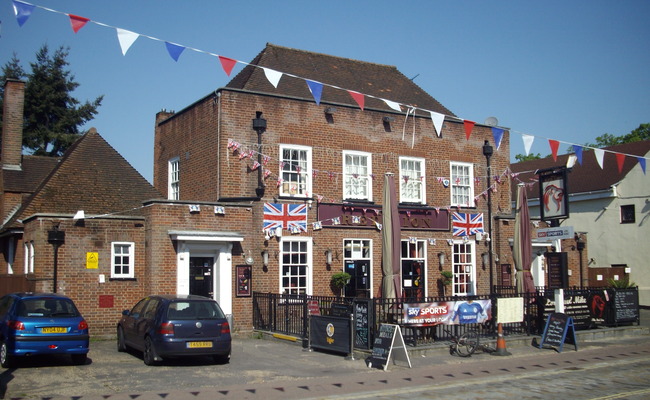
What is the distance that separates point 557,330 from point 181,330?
9.76 m

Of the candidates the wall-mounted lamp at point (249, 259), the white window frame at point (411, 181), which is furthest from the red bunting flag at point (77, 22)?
the white window frame at point (411, 181)

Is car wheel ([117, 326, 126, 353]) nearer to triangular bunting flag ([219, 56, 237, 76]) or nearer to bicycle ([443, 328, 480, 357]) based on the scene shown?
triangular bunting flag ([219, 56, 237, 76])

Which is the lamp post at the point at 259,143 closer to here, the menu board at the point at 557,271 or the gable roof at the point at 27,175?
the menu board at the point at 557,271

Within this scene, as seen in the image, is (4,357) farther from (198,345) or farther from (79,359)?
(198,345)

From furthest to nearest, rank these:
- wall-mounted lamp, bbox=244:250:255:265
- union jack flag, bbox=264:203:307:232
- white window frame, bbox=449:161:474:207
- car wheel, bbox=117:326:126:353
Answer: white window frame, bbox=449:161:474:207
union jack flag, bbox=264:203:307:232
wall-mounted lamp, bbox=244:250:255:265
car wheel, bbox=117:326:126:353

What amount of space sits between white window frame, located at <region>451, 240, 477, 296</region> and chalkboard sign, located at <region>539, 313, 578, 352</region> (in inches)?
284

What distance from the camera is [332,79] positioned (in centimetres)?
2533

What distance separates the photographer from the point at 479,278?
25.1m

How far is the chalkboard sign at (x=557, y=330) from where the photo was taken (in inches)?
672

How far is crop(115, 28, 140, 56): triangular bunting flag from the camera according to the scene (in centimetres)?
1377

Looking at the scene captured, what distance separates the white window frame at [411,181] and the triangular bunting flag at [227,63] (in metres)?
9.97

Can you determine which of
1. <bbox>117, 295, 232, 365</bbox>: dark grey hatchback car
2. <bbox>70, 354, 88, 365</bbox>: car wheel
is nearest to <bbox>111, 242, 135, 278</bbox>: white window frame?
<bbox>117, 295, 232, 365</bbox>: dark grey hatchback car

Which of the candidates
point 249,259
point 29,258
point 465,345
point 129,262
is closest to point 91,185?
point 29,258

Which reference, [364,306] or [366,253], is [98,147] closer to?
[366,253]
